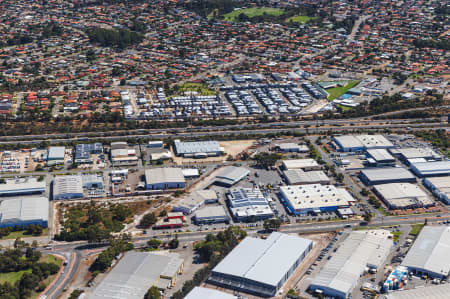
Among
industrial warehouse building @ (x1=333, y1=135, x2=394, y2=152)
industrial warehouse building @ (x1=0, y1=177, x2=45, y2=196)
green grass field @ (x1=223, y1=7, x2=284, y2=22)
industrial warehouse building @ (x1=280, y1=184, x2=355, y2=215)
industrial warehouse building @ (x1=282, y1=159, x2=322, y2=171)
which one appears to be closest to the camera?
industrial warehouse building @ (x1=280, y1=184, x2=355, y2=215)

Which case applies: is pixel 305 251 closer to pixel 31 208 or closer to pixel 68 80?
pixel 31 208

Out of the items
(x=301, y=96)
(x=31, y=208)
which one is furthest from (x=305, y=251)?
(x=301, y=96)

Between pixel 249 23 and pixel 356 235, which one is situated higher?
pixel 249 23

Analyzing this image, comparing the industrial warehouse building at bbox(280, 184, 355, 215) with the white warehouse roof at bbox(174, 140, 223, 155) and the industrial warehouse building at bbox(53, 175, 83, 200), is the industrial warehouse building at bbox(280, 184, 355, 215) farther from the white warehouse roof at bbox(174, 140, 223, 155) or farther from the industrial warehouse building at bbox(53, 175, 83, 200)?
the industrial warehouse building at bbox(53, 175, 83, 200)

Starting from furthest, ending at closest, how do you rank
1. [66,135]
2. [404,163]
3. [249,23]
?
[249,23] < [66,135] < [404,163]

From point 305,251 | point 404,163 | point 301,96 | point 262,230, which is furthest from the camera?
point 301,96

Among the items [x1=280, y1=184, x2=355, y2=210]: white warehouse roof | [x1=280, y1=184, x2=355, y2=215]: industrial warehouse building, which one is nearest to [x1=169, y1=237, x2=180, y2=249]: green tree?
[x1=280, y1=184, x2=355, y2=215]: industrial warehouse building

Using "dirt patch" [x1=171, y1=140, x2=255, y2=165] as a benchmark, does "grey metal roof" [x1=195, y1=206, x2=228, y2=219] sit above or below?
below

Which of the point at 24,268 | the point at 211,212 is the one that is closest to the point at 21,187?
the point at 24,268

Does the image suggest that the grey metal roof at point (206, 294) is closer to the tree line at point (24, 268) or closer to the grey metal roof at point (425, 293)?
the tree line at point (24, 268)
